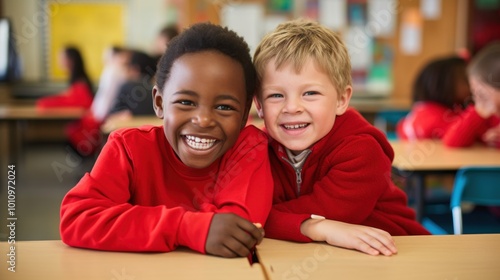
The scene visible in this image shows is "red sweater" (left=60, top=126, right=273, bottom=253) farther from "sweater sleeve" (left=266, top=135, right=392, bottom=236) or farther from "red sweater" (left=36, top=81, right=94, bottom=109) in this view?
"red sweater" (left=36, top=81, right=94, bottom=109)

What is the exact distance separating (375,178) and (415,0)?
19.1 feet

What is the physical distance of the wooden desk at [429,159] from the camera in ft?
8.34

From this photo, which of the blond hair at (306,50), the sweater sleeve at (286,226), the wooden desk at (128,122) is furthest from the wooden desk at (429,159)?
the wooden desk at (128,122)

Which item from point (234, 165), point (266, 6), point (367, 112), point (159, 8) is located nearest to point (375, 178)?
point (234, 165)

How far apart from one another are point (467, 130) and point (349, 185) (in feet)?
6.28

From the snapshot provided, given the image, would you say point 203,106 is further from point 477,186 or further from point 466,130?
point 466,130

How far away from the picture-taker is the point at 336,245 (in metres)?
1.24

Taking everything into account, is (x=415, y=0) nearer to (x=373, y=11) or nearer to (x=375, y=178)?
(x=373, y=11)

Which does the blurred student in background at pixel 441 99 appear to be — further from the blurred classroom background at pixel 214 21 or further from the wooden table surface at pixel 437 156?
the blurred classroom background at pixel 214 21

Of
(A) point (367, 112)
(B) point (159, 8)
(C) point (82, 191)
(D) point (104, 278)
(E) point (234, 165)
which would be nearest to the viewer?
(D) point (104, 278)

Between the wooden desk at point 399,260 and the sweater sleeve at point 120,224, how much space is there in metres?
0.17

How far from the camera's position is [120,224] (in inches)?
45.1

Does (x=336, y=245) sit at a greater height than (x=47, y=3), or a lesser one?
lesser

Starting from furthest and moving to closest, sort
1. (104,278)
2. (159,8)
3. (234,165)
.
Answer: (159,8)
(234,165)
(104,278)
